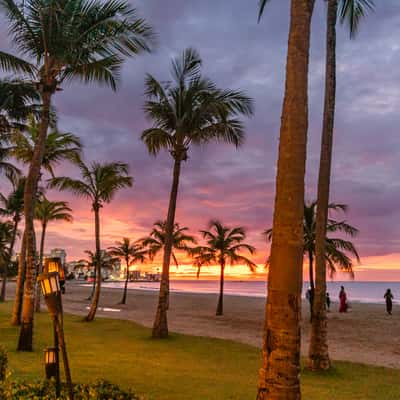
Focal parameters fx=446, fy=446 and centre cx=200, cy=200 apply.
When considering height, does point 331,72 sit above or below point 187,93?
below

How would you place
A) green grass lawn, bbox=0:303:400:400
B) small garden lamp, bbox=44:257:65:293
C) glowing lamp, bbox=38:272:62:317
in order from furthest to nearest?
green grass lawn, bbox=0:303:400:400 < small garden lamp, bbox=44:257:65:293 < glowing lamp, bbox=38:272:62:317

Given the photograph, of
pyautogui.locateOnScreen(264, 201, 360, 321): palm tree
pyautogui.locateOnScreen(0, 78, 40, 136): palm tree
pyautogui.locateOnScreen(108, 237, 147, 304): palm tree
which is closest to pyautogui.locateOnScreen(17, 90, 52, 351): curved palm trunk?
pyautogui.locateOnScreen(0, 78, 40, 136): palm tree

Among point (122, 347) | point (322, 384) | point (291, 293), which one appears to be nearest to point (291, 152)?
point (291, 293)

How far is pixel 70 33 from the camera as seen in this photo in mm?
12766

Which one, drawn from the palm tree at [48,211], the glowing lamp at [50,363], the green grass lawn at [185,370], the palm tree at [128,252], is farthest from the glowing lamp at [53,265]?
the palm tree at [128,252]

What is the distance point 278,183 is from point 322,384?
6638 millimetres

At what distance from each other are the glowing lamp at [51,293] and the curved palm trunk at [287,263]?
219 centimetres

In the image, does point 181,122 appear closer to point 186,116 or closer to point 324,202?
point 186,116

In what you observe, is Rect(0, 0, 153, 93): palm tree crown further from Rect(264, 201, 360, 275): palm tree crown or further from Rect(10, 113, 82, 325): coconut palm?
Rect(264, 201, 360, 275): palm tree crown

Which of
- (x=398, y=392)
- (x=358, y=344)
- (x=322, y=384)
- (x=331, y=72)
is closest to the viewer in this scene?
(x=398, y=392)

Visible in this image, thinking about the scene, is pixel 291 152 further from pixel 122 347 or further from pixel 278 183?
pixel 122 347

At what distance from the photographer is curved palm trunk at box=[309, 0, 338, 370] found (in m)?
11.1

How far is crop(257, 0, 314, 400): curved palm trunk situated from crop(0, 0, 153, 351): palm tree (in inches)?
376

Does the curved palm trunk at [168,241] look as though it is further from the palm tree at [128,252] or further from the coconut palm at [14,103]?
the palm tree at [128,252]
